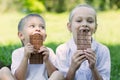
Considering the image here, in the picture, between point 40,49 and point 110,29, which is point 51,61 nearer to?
point 40,49

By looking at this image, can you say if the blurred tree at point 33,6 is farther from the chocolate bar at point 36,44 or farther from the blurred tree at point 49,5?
the chocolate bar at point 36,44

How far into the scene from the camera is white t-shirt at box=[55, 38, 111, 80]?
4.82m

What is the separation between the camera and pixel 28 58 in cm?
472

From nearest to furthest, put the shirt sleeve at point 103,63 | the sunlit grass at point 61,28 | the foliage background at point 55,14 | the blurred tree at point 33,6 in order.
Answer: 1. the shirt sleeve at point 103,63
2. the sunlit grass at point 61,28
3. the foliage background at point 55,14
4. the blurred tree at point 33,6

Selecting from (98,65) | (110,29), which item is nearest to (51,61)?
(98,65)

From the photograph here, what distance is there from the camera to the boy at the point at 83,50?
4.62m

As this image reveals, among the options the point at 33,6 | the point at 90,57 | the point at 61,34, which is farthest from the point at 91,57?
the point at 33,6

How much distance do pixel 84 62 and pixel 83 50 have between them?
0.34 m

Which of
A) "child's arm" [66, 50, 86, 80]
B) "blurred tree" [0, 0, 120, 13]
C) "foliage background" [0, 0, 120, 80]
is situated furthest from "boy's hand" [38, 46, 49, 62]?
"blurred tree" [0, 0, 120, 13]

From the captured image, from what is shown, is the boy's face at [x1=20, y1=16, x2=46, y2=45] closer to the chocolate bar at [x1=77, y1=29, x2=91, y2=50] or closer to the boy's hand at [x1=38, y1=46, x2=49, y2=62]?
the boy's hand at [x1=38, y1=46, x2=49, y2=62]

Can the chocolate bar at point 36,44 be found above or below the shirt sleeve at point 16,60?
above

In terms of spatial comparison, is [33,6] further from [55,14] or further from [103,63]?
[103,63]

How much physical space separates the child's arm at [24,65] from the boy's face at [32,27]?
0.74ft

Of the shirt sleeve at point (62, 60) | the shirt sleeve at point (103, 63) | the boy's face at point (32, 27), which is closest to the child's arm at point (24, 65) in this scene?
the boy's face at point (32, 27)
